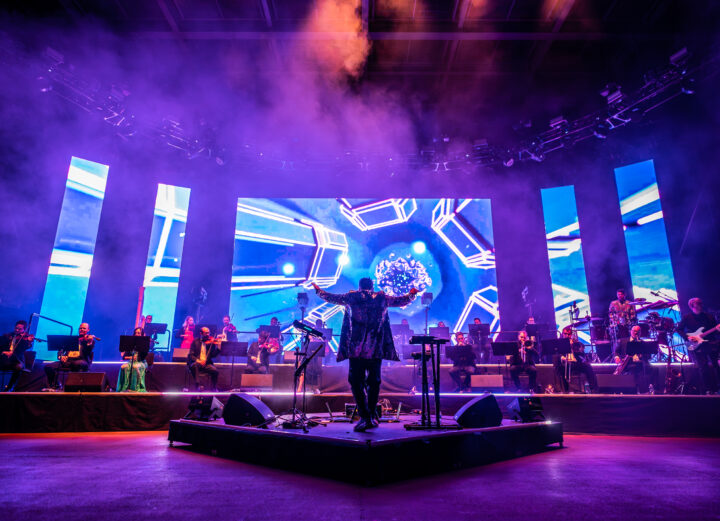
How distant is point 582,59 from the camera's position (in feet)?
33.2

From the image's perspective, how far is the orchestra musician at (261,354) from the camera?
9109mm

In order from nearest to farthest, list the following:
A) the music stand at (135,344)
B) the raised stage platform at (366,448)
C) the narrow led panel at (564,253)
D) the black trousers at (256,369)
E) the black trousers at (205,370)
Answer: the raised stage platform at (366,448), the music stand at (135,344), the black trousers at (205,370), the black trousers at (256,369), the narrow led panel at (564,253)

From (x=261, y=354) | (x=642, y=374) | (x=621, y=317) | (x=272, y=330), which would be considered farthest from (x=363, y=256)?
(x=642, y=374)

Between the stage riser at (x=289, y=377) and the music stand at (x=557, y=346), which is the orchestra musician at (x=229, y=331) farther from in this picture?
the music stand at (x=557, y=346)

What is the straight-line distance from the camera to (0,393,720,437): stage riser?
6082 mm

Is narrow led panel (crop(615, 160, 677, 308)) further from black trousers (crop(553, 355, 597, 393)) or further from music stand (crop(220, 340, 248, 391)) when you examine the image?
music stand (crop(220, 340, 248, 391))

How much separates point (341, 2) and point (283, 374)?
7917 millimetres

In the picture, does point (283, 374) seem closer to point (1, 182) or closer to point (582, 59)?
point (1, 182)

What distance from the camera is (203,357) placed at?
8602mm

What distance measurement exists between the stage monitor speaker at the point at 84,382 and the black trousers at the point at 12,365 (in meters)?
1.72

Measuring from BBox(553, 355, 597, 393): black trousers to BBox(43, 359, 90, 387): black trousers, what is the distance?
9.60 metres

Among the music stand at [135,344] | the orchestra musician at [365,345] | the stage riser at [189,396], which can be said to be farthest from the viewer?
the music stand at [135,344]

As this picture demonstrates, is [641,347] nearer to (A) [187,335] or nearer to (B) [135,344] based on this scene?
(B) [135,344]

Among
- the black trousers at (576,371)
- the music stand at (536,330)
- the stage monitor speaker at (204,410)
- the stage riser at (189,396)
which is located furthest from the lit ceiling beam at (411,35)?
the stage monitor speaker at (204,410)
